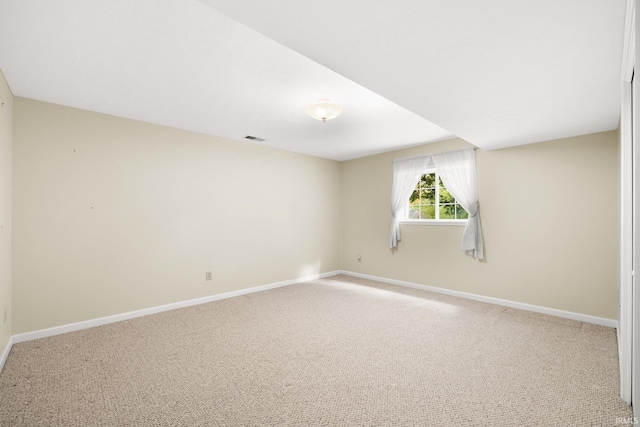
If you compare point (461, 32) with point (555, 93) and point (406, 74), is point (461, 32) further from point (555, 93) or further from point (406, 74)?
point (555, 93)

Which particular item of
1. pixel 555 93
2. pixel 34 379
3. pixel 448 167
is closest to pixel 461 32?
pixel 555 93

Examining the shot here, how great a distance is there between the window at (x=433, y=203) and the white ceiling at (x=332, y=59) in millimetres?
1410

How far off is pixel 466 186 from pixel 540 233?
1.11m

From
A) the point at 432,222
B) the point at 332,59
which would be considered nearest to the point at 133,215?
the point at 332,59

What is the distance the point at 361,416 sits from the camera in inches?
70.1

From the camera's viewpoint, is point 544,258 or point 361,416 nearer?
point 361,416

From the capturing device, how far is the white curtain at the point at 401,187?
16.5 feet

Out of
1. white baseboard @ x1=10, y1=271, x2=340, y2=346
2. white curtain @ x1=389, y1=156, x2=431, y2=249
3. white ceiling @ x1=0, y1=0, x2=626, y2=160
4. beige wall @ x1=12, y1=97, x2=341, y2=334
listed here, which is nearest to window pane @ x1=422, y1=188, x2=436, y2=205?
white curtain @ x1=389, y1=156, x2=431, y2=249

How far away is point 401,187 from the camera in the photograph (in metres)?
5.19

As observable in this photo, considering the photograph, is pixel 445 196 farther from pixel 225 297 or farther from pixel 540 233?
pixel 225 297

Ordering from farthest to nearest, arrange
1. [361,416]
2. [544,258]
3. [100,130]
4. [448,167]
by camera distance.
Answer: [448,167] → [544,258] → [100,130] → [361,416]

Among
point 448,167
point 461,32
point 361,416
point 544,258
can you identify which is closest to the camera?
point 461,32

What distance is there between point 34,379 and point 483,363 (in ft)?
11.6

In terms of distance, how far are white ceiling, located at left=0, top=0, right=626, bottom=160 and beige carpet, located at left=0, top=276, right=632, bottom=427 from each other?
7.26 ft
